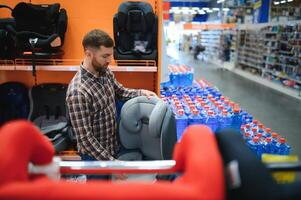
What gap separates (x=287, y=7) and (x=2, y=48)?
11118mm

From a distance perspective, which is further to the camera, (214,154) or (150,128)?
(150,128)

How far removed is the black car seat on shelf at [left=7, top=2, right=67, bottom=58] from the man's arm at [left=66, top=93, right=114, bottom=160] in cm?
116

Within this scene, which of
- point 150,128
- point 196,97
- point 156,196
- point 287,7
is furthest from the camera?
point 287,7

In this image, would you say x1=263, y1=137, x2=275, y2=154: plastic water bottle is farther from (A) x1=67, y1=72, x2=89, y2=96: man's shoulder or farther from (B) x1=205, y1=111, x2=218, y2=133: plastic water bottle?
(A) x1=67, y1=72, x2=89, y2=96: man's shoulder

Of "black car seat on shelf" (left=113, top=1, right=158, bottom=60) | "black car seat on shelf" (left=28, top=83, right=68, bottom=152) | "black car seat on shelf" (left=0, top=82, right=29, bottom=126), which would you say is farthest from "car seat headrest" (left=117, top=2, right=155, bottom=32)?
"black car seat on shelf" (left=0, top=82, right=29, bottom=126)

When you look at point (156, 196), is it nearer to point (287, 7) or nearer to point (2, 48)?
point (2, 48)

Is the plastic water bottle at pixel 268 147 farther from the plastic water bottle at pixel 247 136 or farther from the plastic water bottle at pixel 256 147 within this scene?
the plastic water bottle at pixel 247 136

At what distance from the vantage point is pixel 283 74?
9922 millimetres

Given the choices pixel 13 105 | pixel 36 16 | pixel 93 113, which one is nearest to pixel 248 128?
pixel 93 113

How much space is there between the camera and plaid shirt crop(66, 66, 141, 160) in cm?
198

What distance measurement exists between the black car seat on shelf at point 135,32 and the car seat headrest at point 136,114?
776 millimetres

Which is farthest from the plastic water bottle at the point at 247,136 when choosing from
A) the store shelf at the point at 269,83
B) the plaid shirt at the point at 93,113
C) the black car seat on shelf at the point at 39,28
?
the store shelf at the point at 269,83

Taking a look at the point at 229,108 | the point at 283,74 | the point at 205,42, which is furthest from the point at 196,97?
the point at 205,42

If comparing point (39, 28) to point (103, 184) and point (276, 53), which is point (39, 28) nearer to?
point (103, 184)
